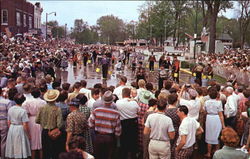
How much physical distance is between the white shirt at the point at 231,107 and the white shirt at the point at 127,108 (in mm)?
2499

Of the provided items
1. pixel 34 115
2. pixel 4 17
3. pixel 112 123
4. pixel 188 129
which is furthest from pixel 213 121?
pixel 4 17

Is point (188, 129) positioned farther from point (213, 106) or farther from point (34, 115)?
point (34, 115)

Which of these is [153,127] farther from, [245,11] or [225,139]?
[245,11]

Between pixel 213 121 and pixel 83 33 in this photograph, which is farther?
pixel 83 33

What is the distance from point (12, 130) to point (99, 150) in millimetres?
1797

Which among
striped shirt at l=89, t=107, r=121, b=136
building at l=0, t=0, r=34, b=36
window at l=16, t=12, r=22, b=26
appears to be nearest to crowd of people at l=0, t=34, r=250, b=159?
striped shirt at l=89, t=107, r=121, b=136

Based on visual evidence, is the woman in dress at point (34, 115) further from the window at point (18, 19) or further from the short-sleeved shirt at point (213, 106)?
the window at point (18, 19)

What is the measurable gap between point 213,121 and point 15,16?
160ft

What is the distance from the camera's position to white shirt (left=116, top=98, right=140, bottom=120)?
740 centimetres

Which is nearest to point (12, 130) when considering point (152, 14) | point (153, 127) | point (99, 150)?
point (99, 150)

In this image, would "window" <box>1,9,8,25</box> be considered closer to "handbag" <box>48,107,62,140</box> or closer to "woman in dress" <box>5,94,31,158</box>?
"woman in dress" <box>5,94,31,158</box>

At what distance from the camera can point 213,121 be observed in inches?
310

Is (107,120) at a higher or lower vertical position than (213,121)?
higher

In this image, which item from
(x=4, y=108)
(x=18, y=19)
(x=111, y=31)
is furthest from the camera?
(x=111, y=31)
